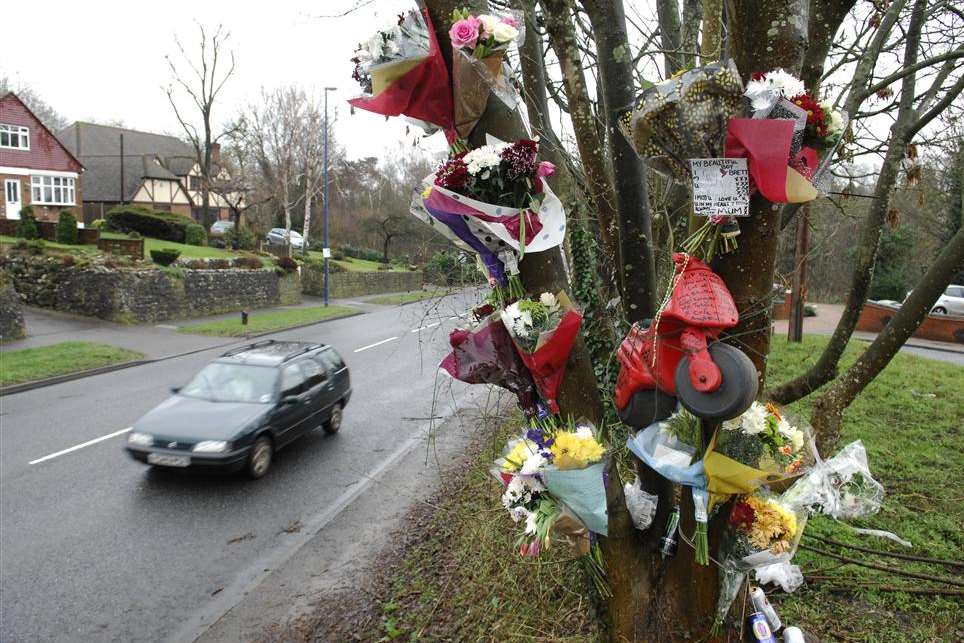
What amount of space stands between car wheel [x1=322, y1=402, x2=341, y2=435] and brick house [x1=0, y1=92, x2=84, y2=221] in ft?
114

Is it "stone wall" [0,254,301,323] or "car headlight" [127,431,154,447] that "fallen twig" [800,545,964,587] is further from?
"stone wall" [0,254,301,323]

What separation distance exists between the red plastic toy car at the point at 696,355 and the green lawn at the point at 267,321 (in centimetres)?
2097

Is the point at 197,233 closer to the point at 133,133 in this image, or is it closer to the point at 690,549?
the point at 133,133

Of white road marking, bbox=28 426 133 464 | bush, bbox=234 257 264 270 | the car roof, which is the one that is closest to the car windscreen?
the car roof

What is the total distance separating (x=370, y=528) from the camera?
708 cm

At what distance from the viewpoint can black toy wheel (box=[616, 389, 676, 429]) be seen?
260 cm

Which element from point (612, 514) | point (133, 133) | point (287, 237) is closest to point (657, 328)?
point (612, 514)

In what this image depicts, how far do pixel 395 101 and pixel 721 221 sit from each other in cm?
149

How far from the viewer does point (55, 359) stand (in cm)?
1580

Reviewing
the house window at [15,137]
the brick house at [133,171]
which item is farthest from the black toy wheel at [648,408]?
the brick house at [133,171]

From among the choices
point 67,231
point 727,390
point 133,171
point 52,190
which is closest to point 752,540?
point 727,390

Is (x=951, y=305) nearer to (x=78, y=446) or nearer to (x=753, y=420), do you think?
(x=753, y=420)

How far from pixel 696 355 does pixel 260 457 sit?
7758mm

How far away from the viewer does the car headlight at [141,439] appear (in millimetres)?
8148
